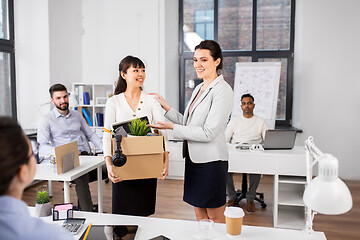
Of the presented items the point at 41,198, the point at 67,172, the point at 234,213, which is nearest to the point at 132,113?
the point at 41,198

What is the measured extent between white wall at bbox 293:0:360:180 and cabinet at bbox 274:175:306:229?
6.66 feet

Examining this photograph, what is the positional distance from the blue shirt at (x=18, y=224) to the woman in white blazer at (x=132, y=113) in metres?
1.33

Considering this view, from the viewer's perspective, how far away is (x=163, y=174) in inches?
87.5

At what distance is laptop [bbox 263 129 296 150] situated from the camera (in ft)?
11.3

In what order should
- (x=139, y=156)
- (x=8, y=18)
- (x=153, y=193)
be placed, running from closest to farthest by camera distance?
(x=139, y=156) < (x=153, y=193) < (x=8, y=18)

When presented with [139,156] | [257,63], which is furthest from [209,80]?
[257,63]

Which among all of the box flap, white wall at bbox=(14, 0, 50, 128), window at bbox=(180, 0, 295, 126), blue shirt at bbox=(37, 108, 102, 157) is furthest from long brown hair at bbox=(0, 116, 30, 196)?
window at bbox=(180, 0, 295, 126)

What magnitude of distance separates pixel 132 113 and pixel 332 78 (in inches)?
164

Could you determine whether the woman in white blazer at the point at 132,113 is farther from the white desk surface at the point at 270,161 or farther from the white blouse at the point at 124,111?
the white desk surface at the point at 270,161

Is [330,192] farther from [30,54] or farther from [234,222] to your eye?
[30,54]

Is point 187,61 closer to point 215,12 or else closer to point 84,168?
point 215,12

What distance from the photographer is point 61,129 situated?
366 centimetres

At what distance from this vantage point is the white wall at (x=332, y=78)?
17.2 ft

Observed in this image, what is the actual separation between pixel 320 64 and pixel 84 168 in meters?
4.18
